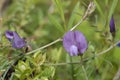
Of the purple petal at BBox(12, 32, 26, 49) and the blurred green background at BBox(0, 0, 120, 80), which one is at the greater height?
the purple petal at BBox(12, 32, 26, 49)

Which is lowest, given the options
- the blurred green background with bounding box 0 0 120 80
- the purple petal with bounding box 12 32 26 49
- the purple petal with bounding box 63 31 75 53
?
the blurred green background with bounding box 0 0 120 80

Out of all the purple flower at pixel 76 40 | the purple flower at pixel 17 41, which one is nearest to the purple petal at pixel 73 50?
the purple flower at pixel 76 40

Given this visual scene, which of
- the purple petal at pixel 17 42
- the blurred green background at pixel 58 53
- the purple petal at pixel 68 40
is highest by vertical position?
the purple petal at pixel 17 42

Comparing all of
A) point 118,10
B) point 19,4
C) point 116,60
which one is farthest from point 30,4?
point 118,10

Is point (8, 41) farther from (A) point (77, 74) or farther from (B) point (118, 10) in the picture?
(B) point (118, 10)

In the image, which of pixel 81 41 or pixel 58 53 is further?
pixel 58 53

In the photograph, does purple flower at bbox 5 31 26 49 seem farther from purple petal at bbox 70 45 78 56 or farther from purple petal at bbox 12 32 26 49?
purple petal at bbox 70 45 78 56

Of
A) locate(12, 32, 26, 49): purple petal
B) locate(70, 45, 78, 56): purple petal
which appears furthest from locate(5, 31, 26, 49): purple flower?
locate(70, 45, 78, 56): purple petal

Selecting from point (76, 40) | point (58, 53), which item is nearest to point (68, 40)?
point (76, 40)

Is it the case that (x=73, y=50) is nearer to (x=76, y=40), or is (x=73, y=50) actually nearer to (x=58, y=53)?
(x=76, y=40)

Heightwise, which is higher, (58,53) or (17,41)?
(17,41)

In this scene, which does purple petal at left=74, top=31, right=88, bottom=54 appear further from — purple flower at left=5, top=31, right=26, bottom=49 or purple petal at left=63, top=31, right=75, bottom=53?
purple flower at left=5, top=31, right=26, bottom=49

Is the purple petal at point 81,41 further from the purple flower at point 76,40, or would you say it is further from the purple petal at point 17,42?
the purple petal at point 17,42
